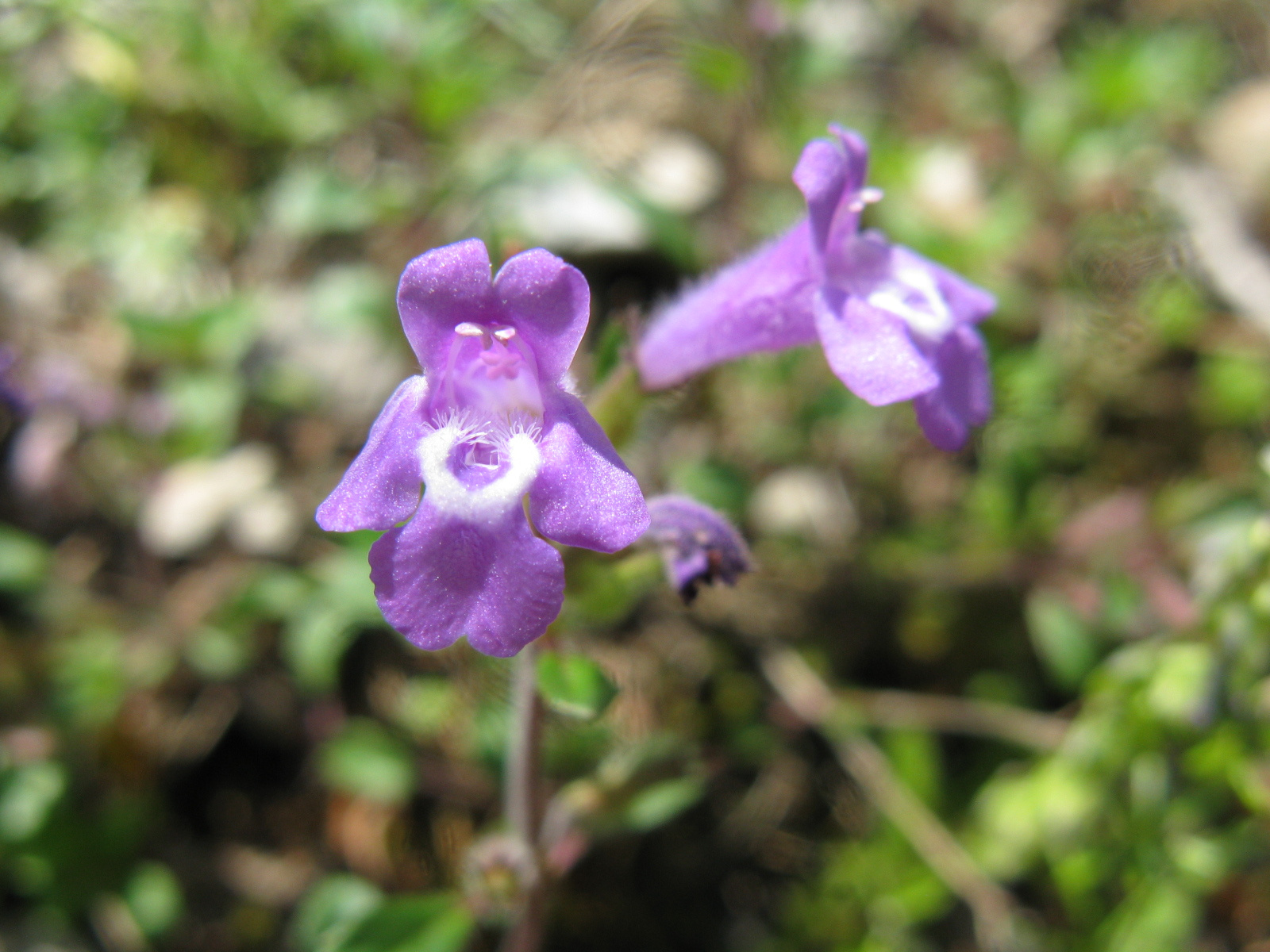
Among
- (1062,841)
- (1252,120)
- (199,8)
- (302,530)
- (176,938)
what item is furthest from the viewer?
(1252,120)

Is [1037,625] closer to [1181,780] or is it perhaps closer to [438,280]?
[1181,780]

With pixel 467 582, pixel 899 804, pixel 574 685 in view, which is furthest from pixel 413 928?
pixel 899 804

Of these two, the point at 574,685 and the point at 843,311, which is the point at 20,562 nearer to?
the point at 574,685

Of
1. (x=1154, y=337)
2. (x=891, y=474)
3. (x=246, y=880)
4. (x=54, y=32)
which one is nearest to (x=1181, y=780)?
(x=891, y=474)

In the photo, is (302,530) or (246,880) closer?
(246,880)

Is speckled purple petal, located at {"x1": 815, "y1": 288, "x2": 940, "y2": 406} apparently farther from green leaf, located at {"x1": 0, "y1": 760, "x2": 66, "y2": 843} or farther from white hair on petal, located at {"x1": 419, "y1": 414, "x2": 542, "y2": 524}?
green leaf, located at {"x1": 0, "y1": 760, "x2": 66, "y2": 843}
